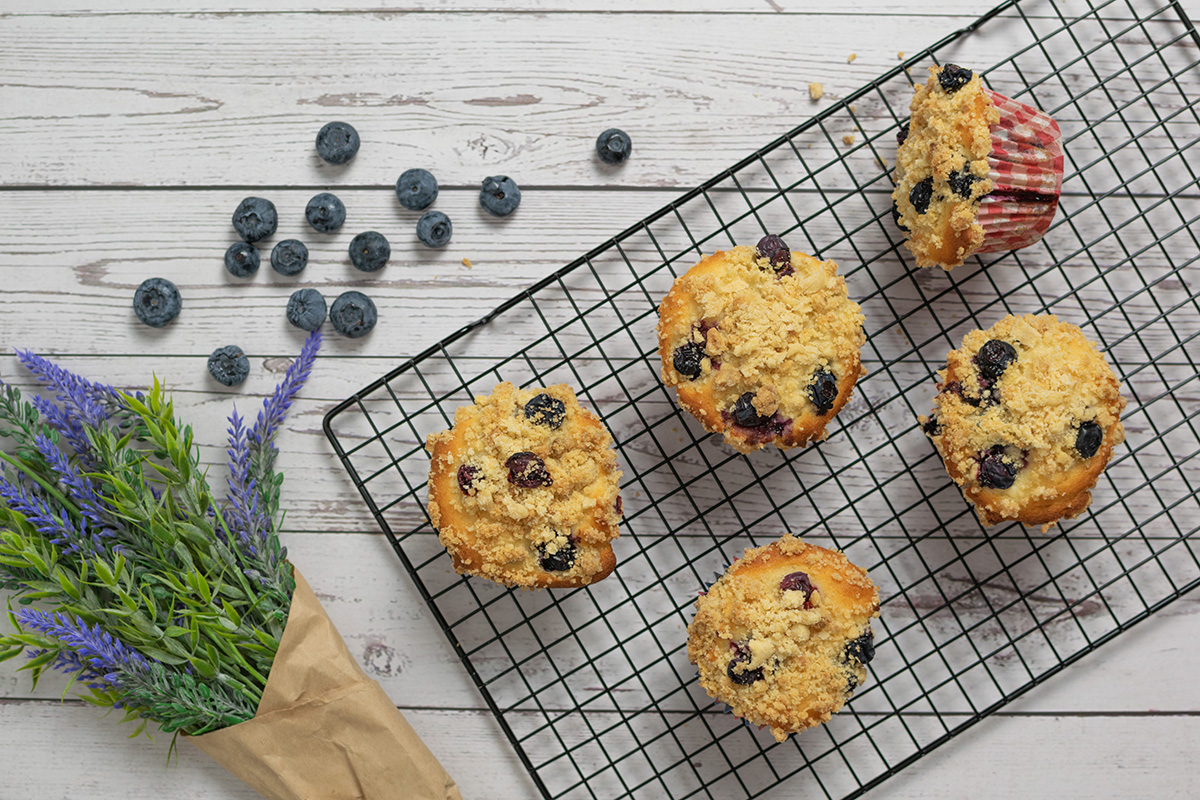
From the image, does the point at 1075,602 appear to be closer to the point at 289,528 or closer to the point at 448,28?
the point at 289,528

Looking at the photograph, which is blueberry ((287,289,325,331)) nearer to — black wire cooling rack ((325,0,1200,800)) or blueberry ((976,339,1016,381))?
black wire cooling rack ((325,0,1200,800))

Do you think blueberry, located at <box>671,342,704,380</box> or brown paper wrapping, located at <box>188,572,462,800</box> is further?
brown paper wrapping, located at <box>188,572,462,800</box>

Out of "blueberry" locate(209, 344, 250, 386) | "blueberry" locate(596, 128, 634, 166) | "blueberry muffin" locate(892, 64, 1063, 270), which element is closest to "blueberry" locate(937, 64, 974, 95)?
"blueberry muffin" locate(892, 64, 1063, 270)

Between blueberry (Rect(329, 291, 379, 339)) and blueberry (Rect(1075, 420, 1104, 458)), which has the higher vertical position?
blueberry (Rect(329, 291, 379, 339))

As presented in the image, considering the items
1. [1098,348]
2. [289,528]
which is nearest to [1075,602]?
[1098,348]

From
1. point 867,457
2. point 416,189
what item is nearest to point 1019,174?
point 867,457

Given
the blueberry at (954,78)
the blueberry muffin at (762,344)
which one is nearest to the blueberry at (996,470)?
the blueberry muffin at (762,344)

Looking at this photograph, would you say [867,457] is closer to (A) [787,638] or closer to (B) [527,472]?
(A) [787,638]
